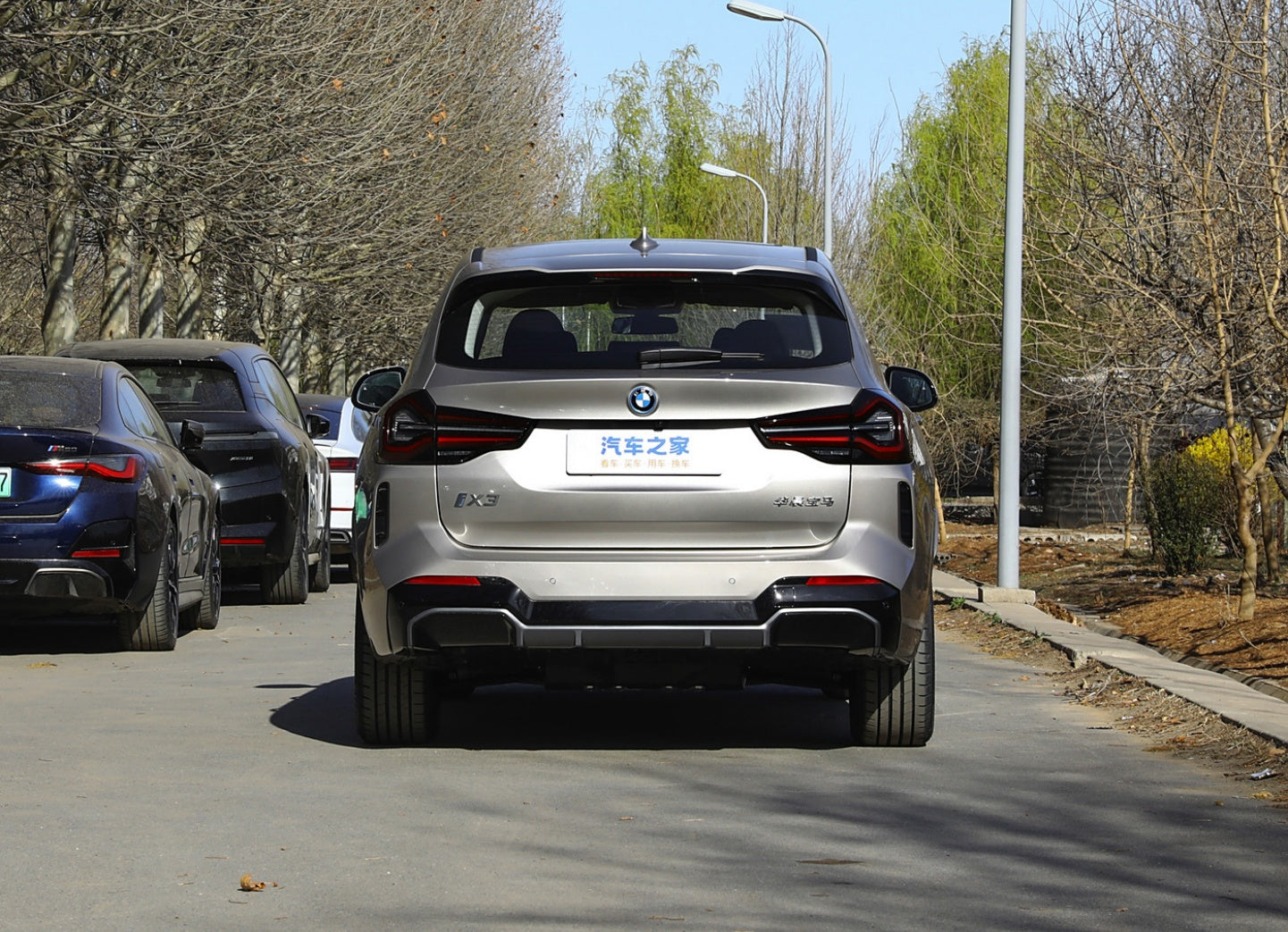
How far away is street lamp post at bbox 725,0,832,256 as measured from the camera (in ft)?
105

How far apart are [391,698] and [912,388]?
237 cm

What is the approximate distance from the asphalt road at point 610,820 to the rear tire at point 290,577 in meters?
5.67

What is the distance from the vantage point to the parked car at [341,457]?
1844 centimetres

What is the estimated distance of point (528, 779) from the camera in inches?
288

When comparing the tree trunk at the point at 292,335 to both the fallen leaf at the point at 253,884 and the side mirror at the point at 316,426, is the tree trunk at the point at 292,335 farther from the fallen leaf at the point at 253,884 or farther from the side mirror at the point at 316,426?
the fallen leaf at the point at 253,884

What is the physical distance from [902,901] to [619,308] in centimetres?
293

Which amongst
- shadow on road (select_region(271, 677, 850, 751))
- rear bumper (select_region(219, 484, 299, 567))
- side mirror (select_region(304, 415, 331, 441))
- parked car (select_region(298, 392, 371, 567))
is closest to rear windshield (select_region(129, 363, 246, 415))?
rear bumper (select_region(219, 484, 299, 567))

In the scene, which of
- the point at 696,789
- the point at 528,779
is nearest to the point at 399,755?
the point at 528,779

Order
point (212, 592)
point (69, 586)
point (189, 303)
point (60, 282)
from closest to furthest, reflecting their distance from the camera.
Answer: point (69, 586), point (212, 592), point (60, 282), point (189, 303)

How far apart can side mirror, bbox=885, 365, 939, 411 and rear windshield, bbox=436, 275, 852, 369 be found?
731 millimetres

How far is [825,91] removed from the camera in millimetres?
33281

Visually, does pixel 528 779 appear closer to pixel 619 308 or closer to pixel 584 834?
pixel 584 834

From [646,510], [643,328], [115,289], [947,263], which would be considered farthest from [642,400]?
[947,263]

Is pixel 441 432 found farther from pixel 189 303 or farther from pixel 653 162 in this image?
pixel 653 162
